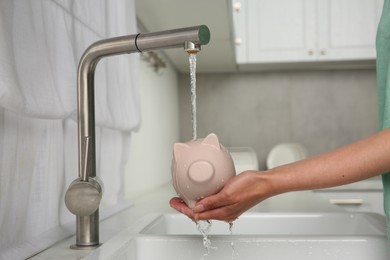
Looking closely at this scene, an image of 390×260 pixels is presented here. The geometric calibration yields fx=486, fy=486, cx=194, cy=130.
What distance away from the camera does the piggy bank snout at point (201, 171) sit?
632 mm

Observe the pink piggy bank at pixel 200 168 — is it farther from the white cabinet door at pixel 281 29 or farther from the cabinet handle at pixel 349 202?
the white cabinet door at pixel 281 29

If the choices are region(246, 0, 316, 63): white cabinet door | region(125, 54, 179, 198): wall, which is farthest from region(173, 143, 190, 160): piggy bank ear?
region(246, 0, 316, 63): white cabinet door

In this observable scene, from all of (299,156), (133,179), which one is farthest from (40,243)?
(299,156)

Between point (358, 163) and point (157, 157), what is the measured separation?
5.79ft

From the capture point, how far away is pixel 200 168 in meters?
0.64

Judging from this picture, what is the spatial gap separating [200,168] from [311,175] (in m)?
0.15

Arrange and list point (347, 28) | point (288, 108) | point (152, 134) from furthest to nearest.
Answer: point (288, 108) < point (347, 28) < point (152, 134)

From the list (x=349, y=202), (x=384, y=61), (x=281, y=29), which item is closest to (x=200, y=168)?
(x=384, y=61)

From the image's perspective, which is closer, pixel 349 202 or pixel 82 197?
pixel 82 197

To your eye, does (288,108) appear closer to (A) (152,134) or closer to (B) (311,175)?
(A) (152,134)

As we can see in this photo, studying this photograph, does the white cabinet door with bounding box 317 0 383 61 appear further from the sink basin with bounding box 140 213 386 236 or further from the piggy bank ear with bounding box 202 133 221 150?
the piggy bank ear with bounding box 202 133 221 150

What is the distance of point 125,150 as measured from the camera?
1.49m

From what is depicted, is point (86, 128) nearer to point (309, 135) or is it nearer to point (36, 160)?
point (36, 160)

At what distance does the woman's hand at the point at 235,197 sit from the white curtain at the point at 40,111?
0.31m
